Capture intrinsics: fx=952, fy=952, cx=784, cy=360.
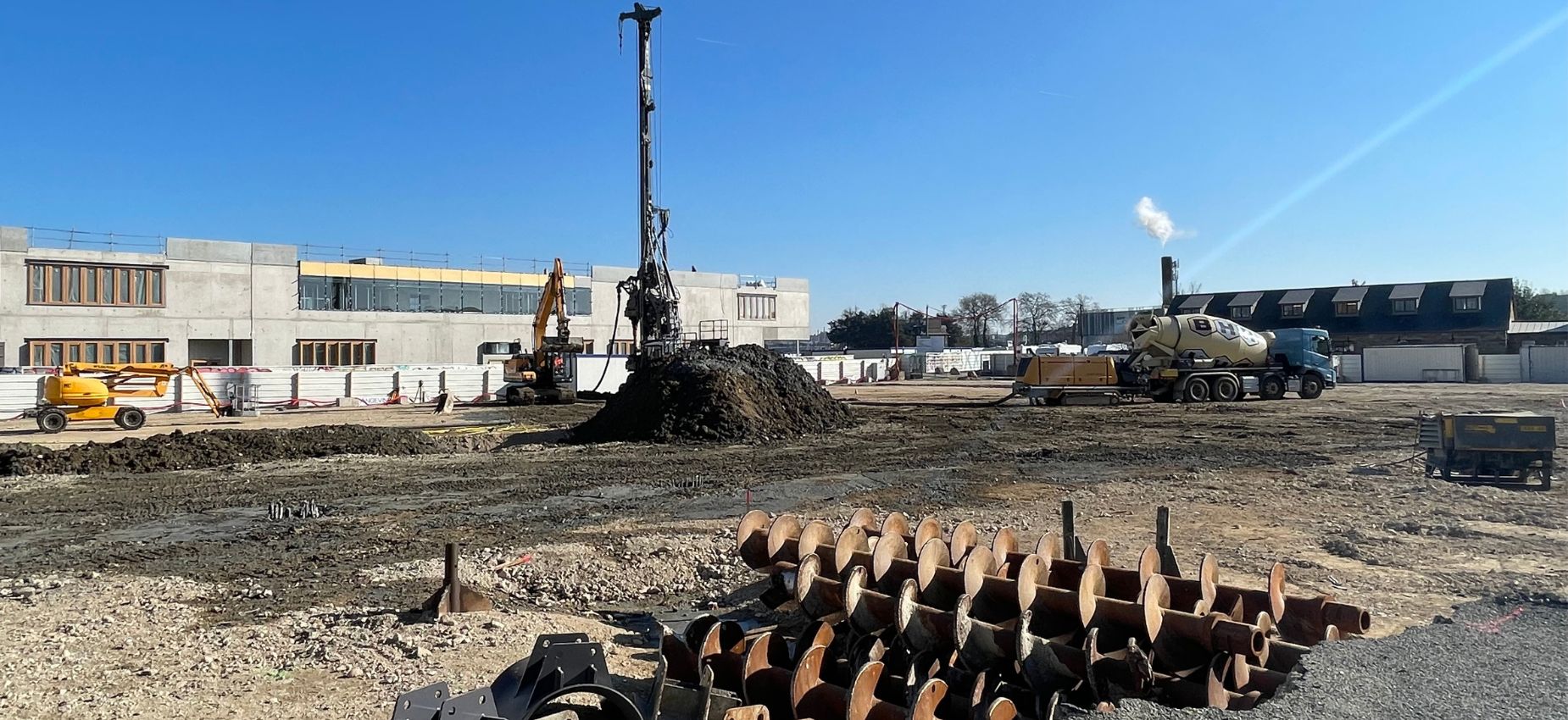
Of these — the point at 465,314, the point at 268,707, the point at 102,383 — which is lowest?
the point at 268,707

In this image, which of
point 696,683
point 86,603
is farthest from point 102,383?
point 696,683

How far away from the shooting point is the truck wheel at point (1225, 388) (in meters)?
32.6

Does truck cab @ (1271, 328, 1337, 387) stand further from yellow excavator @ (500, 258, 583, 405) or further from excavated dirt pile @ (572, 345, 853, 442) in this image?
yellow excavator @ (500, 258, 583, 405)

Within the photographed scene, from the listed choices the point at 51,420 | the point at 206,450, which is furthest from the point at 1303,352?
the point at 51,420

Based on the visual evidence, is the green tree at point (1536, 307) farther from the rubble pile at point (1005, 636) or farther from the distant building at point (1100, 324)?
the rubble pile at point (1005, 636)

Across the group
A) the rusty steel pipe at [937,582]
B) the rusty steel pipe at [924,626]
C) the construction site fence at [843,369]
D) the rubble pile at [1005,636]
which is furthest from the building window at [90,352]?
the rusty steel pipe at [924,626]

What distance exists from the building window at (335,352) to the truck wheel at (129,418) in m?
26.1

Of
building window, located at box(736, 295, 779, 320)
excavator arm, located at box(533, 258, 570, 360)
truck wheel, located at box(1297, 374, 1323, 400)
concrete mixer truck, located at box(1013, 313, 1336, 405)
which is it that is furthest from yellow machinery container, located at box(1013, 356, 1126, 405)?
building window, located at box(736, 295, 779, 320)

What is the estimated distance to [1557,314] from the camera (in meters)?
67.6

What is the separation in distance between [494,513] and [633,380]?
12870mm

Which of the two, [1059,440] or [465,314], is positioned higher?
[465,314]

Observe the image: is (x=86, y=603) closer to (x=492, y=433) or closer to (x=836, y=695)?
(x=836, y=695)

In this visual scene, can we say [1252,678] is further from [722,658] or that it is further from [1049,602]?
[722,658]

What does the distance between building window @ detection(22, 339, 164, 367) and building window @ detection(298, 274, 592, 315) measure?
23.7ft
